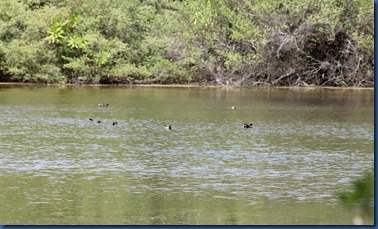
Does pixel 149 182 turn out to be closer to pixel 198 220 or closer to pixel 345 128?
pixel 198 220

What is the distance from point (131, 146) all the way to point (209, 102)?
33.6 feet

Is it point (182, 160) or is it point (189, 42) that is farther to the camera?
point (189, 42)

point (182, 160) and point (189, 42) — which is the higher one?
point (189, 42)

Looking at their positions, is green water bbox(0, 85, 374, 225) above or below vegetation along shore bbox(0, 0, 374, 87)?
below

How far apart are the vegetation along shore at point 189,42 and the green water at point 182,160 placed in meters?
4.90

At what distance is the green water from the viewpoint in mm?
9805

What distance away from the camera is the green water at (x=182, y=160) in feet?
32.2

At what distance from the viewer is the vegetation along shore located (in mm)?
31250

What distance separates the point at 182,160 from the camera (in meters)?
14.2

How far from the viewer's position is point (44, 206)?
9961mm

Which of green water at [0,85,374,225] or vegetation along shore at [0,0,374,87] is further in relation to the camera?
vegetation along shore at [0,0,374,87]

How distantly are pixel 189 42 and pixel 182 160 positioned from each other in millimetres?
20036

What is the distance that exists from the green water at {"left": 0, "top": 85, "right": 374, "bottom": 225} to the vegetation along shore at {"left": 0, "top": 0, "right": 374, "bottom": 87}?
490 centimetres

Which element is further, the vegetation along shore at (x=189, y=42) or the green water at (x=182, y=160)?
the vegetation along shore at (x=189, y=42)
